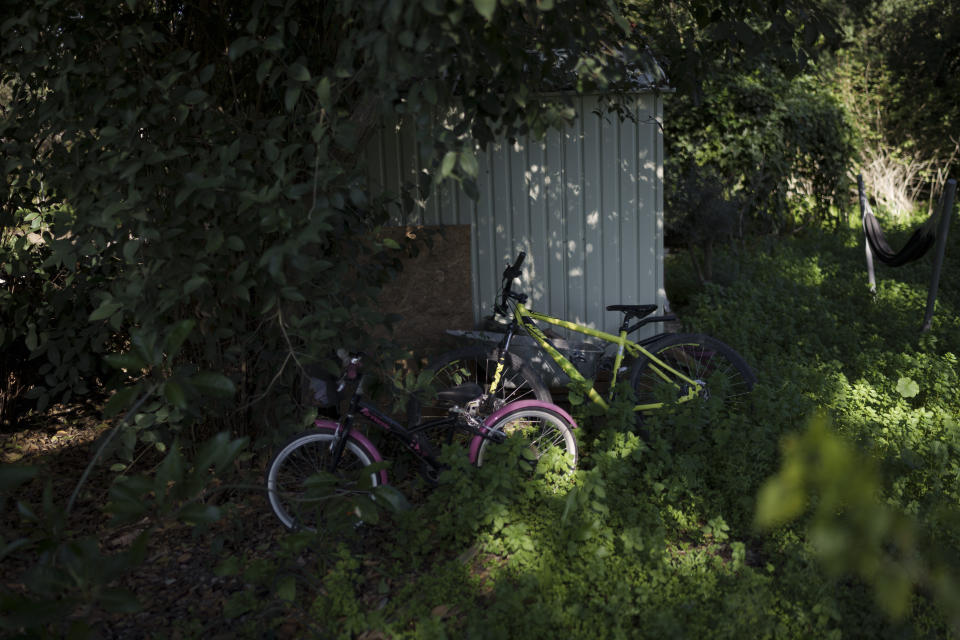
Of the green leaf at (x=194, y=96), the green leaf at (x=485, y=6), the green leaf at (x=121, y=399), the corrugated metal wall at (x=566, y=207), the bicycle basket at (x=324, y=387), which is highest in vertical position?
the green leaf at (x=485, y=6)

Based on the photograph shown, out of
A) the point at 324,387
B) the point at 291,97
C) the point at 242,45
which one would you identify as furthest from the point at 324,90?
the point at 324,387

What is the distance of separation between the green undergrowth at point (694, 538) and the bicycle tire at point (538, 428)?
0.18 metres

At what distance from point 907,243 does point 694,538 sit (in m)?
4.86

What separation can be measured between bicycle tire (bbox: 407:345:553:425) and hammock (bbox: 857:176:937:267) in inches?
158

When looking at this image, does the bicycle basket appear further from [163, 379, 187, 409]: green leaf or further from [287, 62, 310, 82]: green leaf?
[163, 379, 187, 409]: green leaf

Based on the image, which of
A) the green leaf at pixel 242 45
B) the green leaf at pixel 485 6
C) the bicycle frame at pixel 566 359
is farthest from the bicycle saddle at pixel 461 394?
the green leaf at pixel 485 6

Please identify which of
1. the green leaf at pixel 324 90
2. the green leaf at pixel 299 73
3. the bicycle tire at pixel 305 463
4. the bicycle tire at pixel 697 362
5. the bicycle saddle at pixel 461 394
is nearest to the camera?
the green leaf at pixel 324 90

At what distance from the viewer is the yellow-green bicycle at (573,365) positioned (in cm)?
423

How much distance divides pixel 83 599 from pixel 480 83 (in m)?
2.48

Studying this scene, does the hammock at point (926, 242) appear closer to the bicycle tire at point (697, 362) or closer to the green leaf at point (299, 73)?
the bicycle tire at point (697, 362)

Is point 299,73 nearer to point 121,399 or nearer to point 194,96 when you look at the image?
point 194,96

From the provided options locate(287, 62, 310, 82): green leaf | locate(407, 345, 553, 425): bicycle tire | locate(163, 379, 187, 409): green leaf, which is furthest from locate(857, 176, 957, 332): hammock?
locate(163, 379, 187, 409): green leaf

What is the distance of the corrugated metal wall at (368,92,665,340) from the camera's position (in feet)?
16.3

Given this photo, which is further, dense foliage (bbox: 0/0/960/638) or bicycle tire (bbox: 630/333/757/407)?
bicycle tire (bbox: 630/333/757/407)
